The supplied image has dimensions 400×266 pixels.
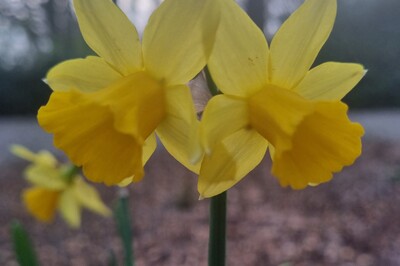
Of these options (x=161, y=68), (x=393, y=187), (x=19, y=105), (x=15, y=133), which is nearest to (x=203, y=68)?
(x=161, y=68)

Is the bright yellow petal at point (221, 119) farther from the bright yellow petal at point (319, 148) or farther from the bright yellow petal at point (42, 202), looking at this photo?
the bright yellow petal at point (42, 202)

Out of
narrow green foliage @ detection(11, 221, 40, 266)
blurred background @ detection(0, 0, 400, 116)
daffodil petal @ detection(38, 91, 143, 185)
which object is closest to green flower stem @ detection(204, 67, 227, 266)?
daffodil petal @ detection(38, 91, 143, 185)

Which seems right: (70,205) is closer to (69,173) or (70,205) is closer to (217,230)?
(69,173)

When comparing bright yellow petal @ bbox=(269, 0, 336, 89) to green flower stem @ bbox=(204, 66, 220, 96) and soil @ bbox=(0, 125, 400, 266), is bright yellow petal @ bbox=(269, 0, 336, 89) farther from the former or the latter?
soil @ bbox=(0, 125, 400, 266)

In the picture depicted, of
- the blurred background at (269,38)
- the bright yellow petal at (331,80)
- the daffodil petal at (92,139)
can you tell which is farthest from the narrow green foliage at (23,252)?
the blurred background at (269,38)

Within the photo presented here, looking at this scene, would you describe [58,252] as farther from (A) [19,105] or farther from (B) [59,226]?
(A) [19,105]

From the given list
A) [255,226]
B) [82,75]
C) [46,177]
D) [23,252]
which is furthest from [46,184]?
[255,226]
